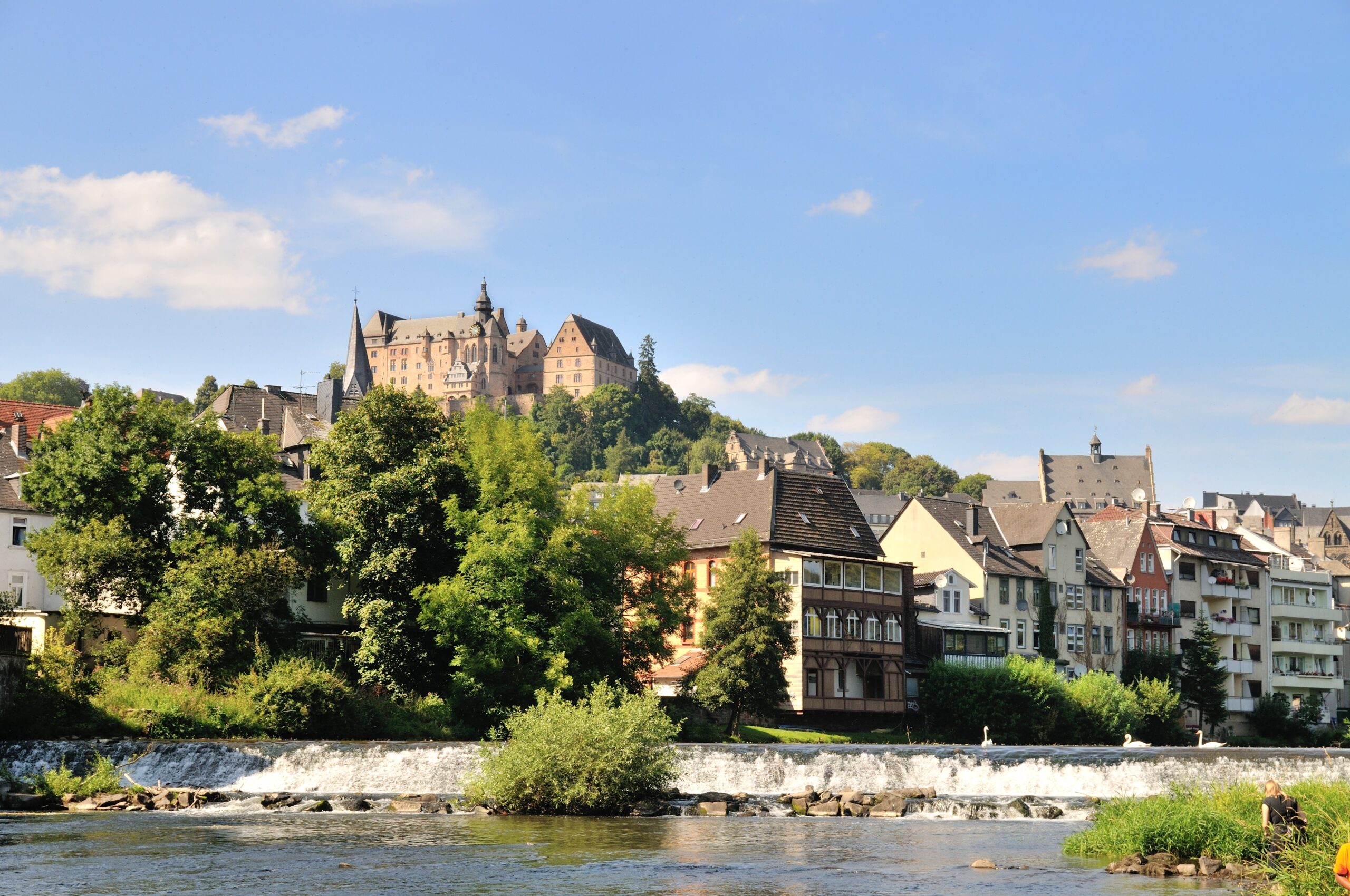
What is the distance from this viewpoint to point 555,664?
56.8 m

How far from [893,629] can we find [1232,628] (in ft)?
118

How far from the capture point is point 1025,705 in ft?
239

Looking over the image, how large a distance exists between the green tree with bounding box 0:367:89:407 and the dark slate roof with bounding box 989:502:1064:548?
404 feet

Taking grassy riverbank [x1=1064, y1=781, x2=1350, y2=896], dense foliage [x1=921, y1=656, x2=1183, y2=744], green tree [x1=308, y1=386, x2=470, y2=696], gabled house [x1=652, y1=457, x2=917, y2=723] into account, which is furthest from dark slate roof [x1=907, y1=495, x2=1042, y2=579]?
grassy riverbank [x1=1064, y1=781, x2=1350, y2=896]

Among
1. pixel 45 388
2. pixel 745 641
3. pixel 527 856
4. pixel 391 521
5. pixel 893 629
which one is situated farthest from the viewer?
pixel 45 388

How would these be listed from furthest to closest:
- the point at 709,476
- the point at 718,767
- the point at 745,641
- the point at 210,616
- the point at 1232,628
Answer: the point at 1232,628 → the point at 709,476 → the point at 745,641 → the point at 210,616 → the point at 718,767

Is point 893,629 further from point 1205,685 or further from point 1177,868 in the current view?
point 1177,868

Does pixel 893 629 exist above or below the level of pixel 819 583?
below

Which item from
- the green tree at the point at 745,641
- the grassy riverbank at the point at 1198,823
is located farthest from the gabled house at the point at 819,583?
the grassy riverbank at the point at 1198,823

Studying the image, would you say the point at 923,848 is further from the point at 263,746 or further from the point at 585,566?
the point at 585,566

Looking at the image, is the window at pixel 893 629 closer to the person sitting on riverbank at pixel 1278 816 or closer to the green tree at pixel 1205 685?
the green tree at pixel 1205 685

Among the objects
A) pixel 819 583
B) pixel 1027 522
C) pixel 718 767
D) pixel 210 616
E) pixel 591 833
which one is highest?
pixel 1027 522

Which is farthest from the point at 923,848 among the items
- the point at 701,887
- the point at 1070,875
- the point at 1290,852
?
the point at 1290,852

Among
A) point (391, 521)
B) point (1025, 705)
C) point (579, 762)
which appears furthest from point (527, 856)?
point (1025, 705)
